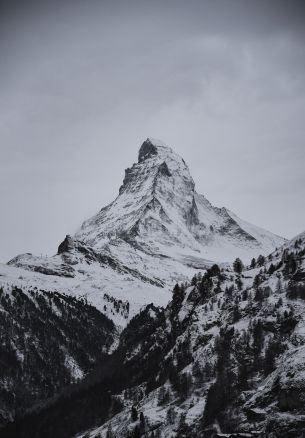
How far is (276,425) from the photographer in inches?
5635

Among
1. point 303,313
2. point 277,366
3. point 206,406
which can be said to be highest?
point 303,313

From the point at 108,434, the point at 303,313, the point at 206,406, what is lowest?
the point at 108,434

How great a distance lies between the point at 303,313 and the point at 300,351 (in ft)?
110

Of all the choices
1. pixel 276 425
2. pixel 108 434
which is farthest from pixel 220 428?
pixel 108 434

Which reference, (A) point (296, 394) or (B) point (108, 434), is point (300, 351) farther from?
(B) point (108, 434)

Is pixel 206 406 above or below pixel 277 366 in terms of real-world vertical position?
below

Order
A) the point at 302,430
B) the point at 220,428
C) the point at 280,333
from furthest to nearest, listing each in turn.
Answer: the point at 280,333, the point at 220,428, the point at 302,430

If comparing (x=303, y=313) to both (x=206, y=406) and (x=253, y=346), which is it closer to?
(x=253, y=346)

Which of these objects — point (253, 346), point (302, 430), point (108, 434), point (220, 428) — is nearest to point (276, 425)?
point (302, 430)

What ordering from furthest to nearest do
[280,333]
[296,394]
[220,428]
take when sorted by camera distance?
[280,333] < [220,428] < [296,394]

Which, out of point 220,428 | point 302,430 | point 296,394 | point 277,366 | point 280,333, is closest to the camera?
point 302,430

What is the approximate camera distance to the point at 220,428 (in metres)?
163

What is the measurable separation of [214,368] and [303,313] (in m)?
31.8

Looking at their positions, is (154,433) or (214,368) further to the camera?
(214,368)
